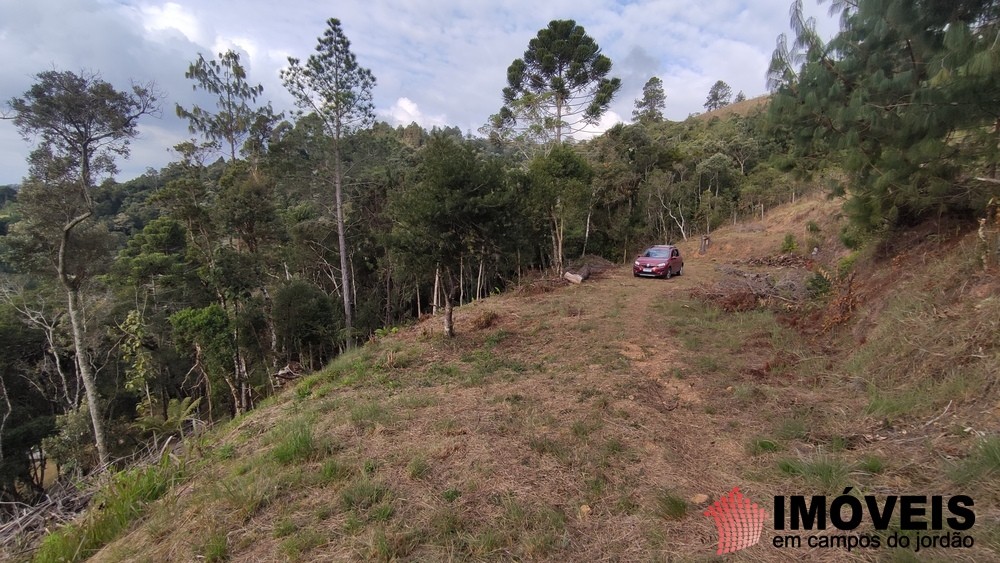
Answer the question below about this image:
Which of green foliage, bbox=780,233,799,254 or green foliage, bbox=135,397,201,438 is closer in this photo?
green foliage, bbox=135,397,201,438

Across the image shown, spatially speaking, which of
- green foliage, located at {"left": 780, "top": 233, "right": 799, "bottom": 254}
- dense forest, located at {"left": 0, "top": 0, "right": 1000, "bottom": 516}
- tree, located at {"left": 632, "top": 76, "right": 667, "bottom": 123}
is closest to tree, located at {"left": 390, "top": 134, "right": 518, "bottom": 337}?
dense forest, located at {"left": 0, "top": 0, "right": 1000, "bottom": 516}

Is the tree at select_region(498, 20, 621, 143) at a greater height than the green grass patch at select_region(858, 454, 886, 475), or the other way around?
the tree at select_region(498, 20, 621, 143)

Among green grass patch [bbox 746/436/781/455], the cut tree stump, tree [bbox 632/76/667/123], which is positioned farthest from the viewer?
tree [bbox 632/76/667/123]

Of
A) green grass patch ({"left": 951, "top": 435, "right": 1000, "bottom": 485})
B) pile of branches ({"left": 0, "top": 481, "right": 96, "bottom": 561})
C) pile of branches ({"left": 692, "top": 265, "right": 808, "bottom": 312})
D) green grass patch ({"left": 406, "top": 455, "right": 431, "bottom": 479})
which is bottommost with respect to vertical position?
pile of branches ({"left": 0, "top": 481, "right": 96, "bottom": 561})

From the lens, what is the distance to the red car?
1419 centimetres

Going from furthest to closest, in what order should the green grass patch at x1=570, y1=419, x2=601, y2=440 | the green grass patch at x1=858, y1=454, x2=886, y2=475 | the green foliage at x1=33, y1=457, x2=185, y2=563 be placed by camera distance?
the green grass patch at x1=570, y1=419, x2=601, y2=440
the green foliage at x1=33, y1=457, x2=185, y2=563
the green grass patch at x1=858, y1=454, x2=886, y2=475

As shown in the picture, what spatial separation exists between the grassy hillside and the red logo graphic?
0.09m

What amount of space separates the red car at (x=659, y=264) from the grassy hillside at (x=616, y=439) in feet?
22.2

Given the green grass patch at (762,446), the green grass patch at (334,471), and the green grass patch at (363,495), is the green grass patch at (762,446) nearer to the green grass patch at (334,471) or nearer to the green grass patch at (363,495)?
the green grass patch at (363,495)

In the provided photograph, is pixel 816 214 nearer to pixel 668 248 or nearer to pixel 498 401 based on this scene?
pixel 668 248

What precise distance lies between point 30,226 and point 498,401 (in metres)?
13.0

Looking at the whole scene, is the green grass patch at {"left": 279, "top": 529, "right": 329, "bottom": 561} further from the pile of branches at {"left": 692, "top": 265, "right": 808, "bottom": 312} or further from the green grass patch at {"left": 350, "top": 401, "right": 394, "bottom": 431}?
the pile of branches at {"left": 692, "top": 265, "right": 808, "bottom": 312}

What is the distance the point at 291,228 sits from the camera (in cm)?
1955

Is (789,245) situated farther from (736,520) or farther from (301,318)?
(301,318)
